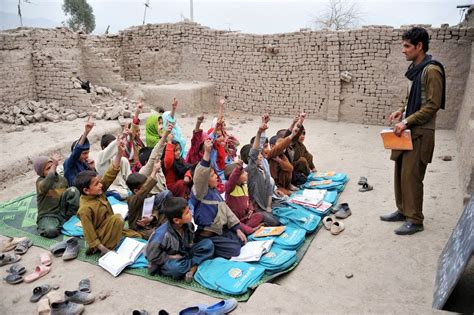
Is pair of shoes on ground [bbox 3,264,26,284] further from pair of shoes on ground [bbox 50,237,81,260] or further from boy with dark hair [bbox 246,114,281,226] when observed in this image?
boy with dark hair [bbox 246,114,281,226]

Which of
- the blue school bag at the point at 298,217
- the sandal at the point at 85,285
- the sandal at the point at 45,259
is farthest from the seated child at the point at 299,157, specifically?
the sandal at the point at 45,259

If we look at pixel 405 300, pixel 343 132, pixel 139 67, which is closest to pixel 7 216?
pixel 405 300

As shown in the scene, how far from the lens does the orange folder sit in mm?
3684

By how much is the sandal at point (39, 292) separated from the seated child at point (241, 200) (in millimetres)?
1999

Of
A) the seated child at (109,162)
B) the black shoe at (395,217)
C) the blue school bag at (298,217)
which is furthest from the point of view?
the seated child at (109,162)

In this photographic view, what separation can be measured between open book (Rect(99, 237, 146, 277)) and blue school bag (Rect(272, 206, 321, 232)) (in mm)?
1721

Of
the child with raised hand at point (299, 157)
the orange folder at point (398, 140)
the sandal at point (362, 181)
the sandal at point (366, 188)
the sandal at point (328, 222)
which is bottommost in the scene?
the sandal at point (328, 222)

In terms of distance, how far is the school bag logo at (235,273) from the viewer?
3383 millimetres

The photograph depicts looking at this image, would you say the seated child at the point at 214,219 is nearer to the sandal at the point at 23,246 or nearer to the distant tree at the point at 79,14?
the sandal at the point at 23,246

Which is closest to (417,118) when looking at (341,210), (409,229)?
(409,229)

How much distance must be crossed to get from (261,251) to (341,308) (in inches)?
40.4

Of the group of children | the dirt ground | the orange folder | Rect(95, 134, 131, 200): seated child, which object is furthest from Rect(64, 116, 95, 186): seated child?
the orange folder

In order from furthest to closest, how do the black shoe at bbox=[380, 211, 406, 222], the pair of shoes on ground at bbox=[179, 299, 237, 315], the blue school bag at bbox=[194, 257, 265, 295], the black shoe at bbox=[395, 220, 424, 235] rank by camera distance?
the black shoe at bbox=[380, 211, 406, 222] → the black shoe at bbox=[395, 220, 424, 235] → the blue school bag at bbox=[194, 257, 265, 295] → the pair of shoes on ground at bbox=[179, 299, 237, 315]

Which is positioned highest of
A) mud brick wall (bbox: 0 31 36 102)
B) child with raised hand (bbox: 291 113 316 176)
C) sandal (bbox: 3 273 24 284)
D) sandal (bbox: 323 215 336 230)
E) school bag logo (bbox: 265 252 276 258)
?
mud brick wall (bbox: 0 31 36 102)
